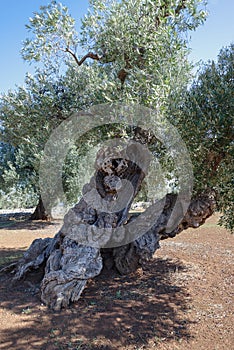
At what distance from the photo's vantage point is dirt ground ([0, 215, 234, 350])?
462 centimetres

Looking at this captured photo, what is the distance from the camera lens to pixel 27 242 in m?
13.8

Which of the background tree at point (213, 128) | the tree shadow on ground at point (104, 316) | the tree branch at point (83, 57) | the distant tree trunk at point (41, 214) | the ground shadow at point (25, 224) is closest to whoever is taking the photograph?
the tree shadow on ground at point (104, 316)

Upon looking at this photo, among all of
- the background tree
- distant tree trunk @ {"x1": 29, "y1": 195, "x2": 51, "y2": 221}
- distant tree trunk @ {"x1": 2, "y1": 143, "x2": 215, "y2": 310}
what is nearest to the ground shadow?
distant tree trunk @ {"x1": 29, "y1": 195, "x2": 51, "y2": 221}

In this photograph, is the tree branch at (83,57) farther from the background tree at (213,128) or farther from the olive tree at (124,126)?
the background tree at (213,128)

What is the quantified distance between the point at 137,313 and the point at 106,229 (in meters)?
2.15

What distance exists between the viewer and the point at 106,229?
705 cm

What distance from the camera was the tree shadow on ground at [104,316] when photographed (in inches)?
181

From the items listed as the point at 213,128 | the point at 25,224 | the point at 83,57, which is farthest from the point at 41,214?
the point at 213,128

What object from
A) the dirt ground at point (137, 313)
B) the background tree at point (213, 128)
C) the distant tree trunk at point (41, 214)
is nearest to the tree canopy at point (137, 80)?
the background tree at point (213, 128)

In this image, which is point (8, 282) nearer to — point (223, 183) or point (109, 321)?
point (109, 321)

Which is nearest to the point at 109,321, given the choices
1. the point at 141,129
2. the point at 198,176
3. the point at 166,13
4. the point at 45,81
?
the point at 198,176

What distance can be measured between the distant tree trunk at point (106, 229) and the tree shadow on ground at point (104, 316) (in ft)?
Answer: 1.68

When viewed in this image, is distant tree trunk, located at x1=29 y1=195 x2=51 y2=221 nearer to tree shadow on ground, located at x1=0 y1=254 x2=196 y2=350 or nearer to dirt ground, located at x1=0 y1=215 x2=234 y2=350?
dirt ground, located at x1=0 y1=215 x2=234 y2=350

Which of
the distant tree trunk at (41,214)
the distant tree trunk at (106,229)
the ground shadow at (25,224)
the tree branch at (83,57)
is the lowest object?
the ground shadow at (25,224)
